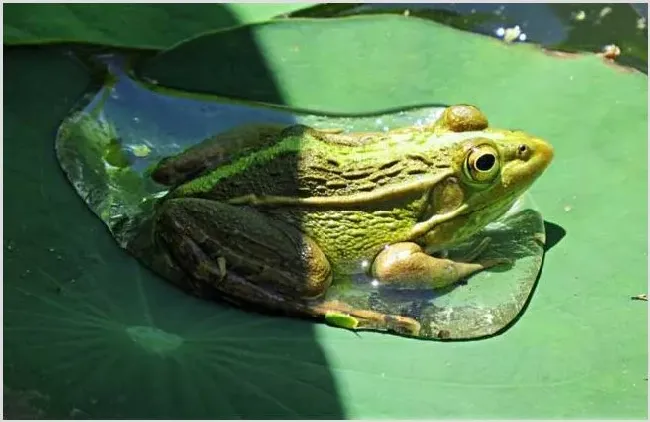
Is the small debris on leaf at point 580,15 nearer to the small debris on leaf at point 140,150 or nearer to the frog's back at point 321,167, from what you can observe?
the frog's back at point 321,167

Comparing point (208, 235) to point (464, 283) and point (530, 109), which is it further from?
point (530, 109)

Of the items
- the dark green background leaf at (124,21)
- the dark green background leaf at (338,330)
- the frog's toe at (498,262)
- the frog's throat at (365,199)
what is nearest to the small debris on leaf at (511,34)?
the dark green background leaf at (338,330)

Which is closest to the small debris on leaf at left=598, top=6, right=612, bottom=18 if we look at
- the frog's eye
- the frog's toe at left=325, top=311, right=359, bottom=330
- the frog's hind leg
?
the frog's eye

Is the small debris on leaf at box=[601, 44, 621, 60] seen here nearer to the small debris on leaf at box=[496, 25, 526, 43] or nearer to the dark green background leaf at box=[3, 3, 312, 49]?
the small debris on leaf at box=[496, 25, 526, 43]

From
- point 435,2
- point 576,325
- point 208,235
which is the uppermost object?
point 435,2

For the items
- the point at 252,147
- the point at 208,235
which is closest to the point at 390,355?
the point at 208,235

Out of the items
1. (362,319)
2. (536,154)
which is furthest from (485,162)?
(362,319)
